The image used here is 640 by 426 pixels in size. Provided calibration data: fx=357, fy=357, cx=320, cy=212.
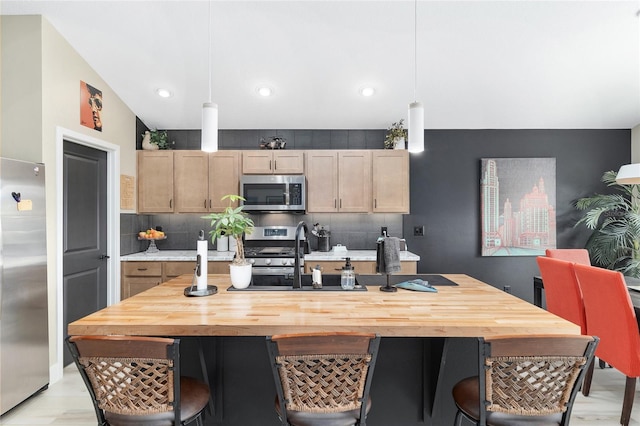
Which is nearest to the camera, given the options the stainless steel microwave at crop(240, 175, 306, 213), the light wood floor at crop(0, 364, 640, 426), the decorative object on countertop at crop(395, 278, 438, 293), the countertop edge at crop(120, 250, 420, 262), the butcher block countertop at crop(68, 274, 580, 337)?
the butcher block countertop at crop(68, 274, 580, 337)

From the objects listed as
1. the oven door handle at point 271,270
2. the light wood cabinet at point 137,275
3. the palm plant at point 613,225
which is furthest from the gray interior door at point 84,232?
the palm plant at point 613,225

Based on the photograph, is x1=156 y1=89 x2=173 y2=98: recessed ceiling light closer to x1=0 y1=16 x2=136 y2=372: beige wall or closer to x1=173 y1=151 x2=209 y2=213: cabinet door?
x1=173 y1=151 x2=209 y2=213: cabinet door

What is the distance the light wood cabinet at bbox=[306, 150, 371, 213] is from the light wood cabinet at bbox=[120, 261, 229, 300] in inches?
51.3

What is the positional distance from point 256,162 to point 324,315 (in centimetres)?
293

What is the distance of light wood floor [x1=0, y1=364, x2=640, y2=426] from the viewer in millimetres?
2273

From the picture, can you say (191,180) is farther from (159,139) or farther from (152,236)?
(152,236)

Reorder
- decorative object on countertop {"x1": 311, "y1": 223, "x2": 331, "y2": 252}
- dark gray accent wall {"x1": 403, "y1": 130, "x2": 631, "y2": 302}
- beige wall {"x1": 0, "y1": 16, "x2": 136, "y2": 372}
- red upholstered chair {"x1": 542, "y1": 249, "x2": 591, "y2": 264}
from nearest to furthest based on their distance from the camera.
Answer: beige wall {"x1": 0, "y1": 16, "x2": 136, "y2": 372}, red upholstered chair {"x1": 542, "y1": 249, "x2": 591, "y2": 264}, decorative object on countertop {"x1": 311, "y1": 223, "x2": 331, "y2": 252}, dark gray accent wall {"x1": 403, "y1": 130, "x2": 631, "y2": 302}

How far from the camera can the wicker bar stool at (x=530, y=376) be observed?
124cm

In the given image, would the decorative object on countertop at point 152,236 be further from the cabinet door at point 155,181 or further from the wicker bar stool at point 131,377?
the wicker bar stool at point 131,377

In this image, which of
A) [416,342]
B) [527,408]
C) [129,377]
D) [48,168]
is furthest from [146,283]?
[527,408]

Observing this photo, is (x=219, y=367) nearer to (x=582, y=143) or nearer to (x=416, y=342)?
(x=416, y=342)

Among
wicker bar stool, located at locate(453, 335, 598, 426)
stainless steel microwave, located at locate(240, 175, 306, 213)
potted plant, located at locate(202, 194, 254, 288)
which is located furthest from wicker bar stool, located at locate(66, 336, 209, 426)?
stainless steel microwave, located at locate(240, 175, 306, 213)

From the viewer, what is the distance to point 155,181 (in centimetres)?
423

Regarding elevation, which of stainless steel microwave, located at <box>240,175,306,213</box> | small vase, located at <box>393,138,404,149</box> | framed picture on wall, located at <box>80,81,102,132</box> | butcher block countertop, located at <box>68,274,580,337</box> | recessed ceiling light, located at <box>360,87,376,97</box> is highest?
recessed ceiling light, located at <box>360,87,376,97</box>
